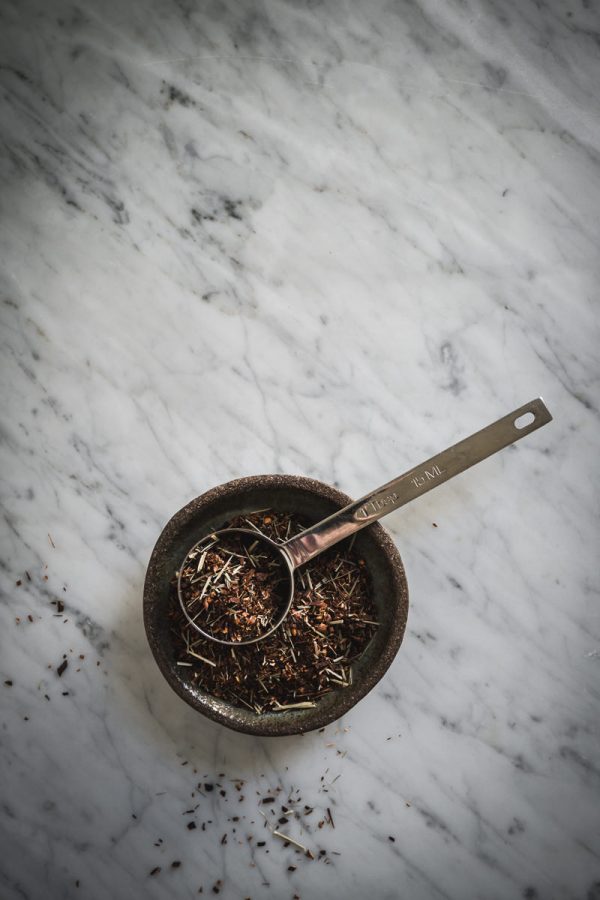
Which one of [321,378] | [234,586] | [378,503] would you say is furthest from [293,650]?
[321,378]

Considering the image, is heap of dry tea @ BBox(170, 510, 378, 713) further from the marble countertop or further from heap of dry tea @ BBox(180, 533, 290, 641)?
the marble countertop

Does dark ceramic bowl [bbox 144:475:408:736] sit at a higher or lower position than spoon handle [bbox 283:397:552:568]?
lower

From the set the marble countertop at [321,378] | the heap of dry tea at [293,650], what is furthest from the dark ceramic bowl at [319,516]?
the marble countertop at [321,378]

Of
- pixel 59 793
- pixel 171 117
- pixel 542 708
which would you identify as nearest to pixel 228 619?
pixel 59 793

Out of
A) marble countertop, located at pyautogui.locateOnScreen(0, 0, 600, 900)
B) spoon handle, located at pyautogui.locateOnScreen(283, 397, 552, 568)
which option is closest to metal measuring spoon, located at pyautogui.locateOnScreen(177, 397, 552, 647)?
spoon handle, located at pyautogui.locateOnScreen(283, 397, 552, 568)

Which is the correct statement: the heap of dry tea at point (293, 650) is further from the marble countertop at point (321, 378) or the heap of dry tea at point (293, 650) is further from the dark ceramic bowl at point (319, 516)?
the marble countertop at point (321, 378)

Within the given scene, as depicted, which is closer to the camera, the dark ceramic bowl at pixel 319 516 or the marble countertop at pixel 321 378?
Answer: the dark ceramic bowl at pixel 319 516
